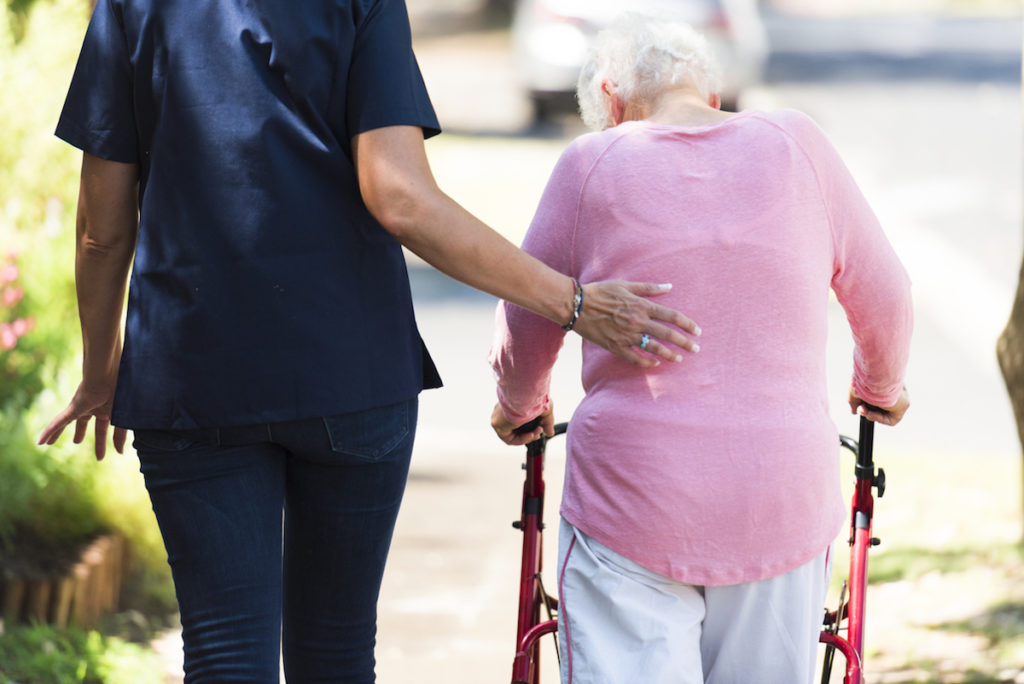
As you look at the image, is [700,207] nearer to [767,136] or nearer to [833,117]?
[767,136]

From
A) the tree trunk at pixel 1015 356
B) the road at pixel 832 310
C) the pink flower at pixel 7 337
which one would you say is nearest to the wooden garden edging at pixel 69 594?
the pink flower at pixel 7 337

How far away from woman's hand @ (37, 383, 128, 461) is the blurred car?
12.5 m

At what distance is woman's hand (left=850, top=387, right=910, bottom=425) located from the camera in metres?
3.03

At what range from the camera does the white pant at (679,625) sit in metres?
2.52

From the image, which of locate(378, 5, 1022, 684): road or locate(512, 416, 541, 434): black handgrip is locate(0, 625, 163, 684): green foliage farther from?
locate(512, 416, 541, 434): black handgrip

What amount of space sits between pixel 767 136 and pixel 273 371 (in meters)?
0.95

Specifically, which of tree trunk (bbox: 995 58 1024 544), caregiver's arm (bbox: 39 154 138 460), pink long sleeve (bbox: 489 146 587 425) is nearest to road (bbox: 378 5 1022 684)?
tree trunk (bbox: 995 58 1024 544)

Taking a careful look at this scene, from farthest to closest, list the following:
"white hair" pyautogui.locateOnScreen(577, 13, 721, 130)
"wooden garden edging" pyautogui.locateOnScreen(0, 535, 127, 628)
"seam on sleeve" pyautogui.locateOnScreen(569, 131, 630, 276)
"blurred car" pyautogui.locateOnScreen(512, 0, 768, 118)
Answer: "blurred car" pyautogui.locateOnScreen(512, 0, 768, 118) → "wooden garden edging" pyautogui.locateOnScreen(0, 535, 127, 628) → "white hair" pyautogui.locateOnScreen(577, 13, 721, 130) → "seam on sleeve" pyautogui.locateOnScreen(569, 131, 630, 276)

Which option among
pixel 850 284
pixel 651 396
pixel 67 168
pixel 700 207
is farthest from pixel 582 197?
pixel 67 168

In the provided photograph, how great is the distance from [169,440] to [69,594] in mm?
2255

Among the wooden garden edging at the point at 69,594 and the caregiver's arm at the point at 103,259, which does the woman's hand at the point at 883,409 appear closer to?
the caregiver's arm at the point at 103,259

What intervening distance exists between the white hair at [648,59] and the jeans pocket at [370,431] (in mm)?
753

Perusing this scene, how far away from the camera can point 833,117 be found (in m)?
17.9

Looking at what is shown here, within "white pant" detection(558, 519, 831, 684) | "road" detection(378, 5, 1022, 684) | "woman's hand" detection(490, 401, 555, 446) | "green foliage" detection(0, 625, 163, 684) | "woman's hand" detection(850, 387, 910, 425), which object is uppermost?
"woman's hand" detection(850, 387, 910, 425)
